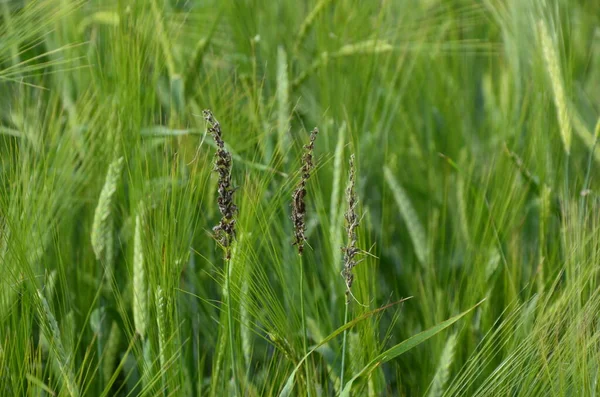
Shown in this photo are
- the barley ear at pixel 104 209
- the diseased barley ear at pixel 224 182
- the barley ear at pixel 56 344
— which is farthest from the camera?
the barley ear at pixel 104 209

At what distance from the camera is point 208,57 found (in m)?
1.22

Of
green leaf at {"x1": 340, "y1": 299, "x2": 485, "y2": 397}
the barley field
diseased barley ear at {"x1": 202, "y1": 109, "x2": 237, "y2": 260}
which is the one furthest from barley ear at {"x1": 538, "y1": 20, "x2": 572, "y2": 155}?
diseased barley ear at {"x1": 202, "y1": 109, "x2": 237, "y2": 260}

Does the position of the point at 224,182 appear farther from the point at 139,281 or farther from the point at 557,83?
the point at 557,83

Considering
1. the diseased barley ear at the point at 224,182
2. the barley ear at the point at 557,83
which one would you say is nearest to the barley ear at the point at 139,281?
the diseased barley ear at the point at 224,182

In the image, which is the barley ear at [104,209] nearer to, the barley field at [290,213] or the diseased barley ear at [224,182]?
the barley field at [290,213]

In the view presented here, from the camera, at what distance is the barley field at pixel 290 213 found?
0.76 meters

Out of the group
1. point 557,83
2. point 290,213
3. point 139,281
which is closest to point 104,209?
point 139,281

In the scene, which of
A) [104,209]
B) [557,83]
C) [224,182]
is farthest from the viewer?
[557,83]

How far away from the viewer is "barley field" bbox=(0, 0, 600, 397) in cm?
76

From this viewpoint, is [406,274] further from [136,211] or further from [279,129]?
[136,211]

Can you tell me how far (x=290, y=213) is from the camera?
1.08 meters

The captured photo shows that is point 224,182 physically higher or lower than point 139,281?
higher

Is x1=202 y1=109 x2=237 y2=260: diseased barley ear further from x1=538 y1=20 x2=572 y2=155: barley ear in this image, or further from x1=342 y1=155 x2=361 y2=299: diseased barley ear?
x1=538 y1=20 x2=572 y2=155: barley ear

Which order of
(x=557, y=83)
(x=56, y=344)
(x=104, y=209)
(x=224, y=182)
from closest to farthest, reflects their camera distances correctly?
(x=224, y=182), (x=56, y=344), (x=104, y=209), (x=557, y=83)
